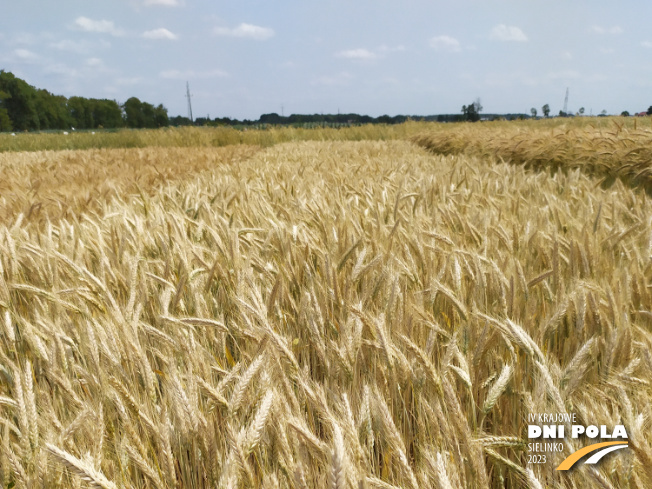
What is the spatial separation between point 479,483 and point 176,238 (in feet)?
4.36

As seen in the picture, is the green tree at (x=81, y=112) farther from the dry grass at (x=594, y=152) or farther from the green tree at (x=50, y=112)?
the dry grass at (x=594, y=152)

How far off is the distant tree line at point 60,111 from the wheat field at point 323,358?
74.9 m

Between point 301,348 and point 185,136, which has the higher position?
point 185,136

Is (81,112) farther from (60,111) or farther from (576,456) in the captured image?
(576,456)

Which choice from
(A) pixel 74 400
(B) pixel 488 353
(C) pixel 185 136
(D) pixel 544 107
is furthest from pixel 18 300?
(D) pixel 544 107

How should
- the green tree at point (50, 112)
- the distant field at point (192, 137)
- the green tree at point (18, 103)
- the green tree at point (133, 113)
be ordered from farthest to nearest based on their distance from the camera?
1. the green tree at point (133, 113)
2. the green tree at point (50, 112)
3. the green tree at point (18, 103)
4. the distant field at point (192, 137)

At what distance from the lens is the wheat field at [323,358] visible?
2.09ft

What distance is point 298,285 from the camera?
139 centimetres

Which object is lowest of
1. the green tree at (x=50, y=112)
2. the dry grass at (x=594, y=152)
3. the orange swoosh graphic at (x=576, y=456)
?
the orange swoosh graphic at (x=576, y=456)

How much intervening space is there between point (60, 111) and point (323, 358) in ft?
315

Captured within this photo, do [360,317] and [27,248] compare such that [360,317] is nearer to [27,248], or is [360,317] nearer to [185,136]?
[27,248]

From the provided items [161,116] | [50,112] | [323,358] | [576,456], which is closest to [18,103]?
[50,112]

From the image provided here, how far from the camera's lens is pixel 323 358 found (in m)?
0.92

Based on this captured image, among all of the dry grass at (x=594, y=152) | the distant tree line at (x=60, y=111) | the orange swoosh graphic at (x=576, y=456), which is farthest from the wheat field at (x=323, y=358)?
the distant tree line at (x=60, y=111)
